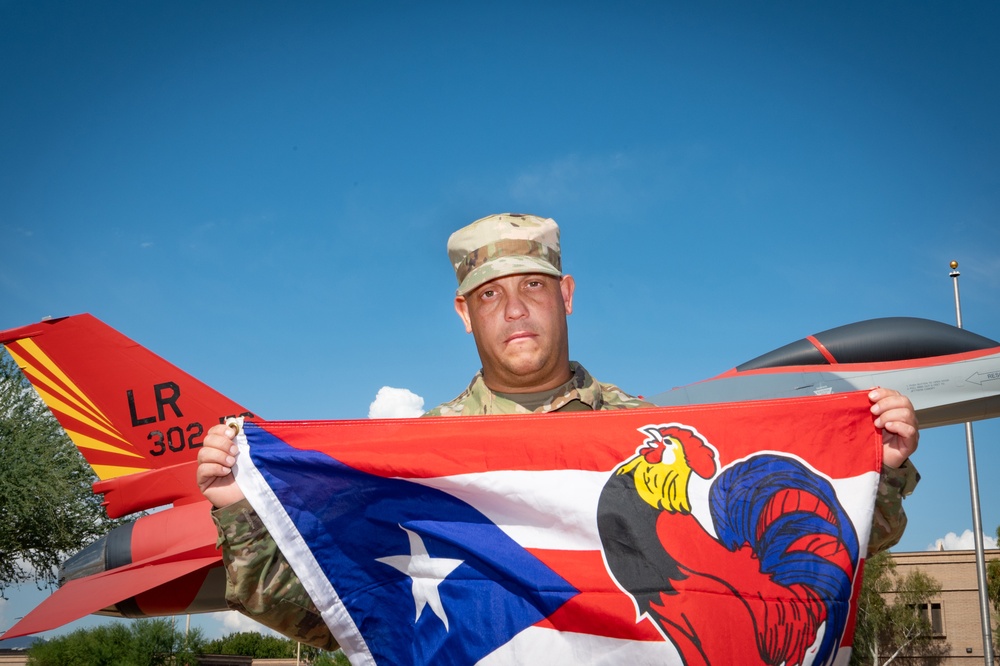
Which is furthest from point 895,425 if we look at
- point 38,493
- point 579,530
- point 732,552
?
point 38,493

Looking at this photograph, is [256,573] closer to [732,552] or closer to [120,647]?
[732,552]

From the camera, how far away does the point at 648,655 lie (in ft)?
10.1

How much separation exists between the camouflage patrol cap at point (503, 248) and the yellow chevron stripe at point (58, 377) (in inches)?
367

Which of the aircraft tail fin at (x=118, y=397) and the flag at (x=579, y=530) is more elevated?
the aircraft tail fin at (x=118, y=397)

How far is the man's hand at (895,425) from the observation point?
132 inches

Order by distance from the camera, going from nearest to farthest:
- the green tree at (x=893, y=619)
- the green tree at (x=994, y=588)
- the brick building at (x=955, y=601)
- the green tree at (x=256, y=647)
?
the green tree at (x=994, y=588)
the green tree at (x=893, y=619)
the brick building at (x=955, y=601)
the green tree at (x=256, y=647)

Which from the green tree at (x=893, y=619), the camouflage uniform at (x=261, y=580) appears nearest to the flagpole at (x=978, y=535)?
the green tree at (x=893, y=619)

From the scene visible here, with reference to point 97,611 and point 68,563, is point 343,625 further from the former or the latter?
point 68,563

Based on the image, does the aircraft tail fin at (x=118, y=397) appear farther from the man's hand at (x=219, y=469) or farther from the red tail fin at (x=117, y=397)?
the man's hand at (x=219, y=469)

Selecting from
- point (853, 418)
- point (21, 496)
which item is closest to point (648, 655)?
point (853, 418)

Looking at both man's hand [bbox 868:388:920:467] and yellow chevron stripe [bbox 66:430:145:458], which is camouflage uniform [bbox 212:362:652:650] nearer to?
man's hand [bbox 868:388:920:467]

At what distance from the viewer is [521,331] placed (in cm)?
401

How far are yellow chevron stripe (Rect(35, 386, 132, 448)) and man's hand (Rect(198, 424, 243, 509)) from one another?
9.39 meters

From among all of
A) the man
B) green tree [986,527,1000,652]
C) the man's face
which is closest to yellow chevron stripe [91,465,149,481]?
the man
